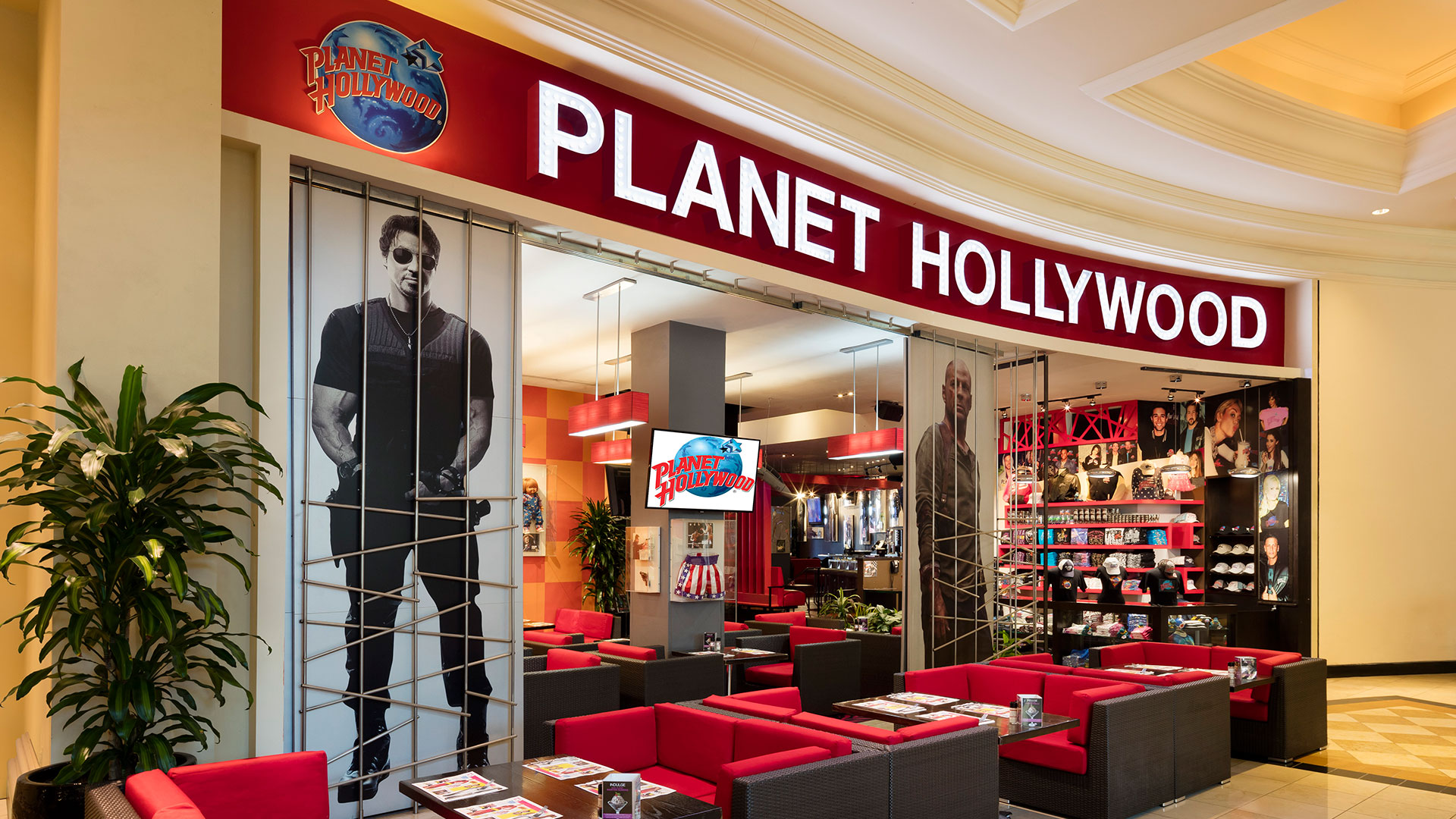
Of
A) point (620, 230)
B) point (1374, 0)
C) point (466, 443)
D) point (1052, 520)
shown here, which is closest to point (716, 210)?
point (620, 230)

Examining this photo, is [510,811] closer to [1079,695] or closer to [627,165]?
[1079,695]

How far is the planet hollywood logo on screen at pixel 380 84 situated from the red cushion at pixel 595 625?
663 cm

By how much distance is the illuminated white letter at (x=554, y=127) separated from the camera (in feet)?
18.4

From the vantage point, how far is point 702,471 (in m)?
8.04

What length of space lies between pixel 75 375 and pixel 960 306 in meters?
7.07

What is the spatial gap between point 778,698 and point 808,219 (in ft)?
12.4

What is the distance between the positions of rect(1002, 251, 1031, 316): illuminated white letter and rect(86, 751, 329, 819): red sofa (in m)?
7.39

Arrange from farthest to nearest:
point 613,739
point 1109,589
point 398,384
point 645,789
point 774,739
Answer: point 1109,589 < point 398,384 < point 613,739 < point 774,739 < point 645,789

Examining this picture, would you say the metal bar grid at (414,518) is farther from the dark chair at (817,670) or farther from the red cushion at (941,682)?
the dark chair at (817,670)

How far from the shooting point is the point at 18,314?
18.5ft

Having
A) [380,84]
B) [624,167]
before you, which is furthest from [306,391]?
[624,167]

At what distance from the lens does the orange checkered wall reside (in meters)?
Result: 13.3

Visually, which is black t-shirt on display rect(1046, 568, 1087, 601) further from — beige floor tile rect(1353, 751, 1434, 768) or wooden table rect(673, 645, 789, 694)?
wooden table rect(673, 645, 789, 694)

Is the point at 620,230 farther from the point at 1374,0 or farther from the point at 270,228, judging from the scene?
the point at 1374,0
